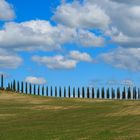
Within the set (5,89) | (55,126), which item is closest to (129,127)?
(55,126)

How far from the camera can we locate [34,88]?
142125 mm

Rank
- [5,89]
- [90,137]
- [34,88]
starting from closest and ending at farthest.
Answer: [90,137]
[5,89]
[34,88]

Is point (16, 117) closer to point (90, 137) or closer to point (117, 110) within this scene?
point (117, 110)

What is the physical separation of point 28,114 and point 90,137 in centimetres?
2867

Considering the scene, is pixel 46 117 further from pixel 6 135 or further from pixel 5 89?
pixel 5 89

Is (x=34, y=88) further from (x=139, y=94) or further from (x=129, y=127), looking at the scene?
(x=129, y=127)

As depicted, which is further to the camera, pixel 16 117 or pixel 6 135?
pixel 16 117

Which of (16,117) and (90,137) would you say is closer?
(90,137)

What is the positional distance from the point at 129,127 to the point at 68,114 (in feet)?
60.5

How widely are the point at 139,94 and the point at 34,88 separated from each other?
30.4 meters

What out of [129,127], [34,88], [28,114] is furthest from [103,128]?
[34,88]

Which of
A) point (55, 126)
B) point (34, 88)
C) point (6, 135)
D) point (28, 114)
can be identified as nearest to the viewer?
point (6, 135)

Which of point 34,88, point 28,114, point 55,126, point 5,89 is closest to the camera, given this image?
point 55,126

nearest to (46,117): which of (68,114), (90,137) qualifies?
(68,114)
